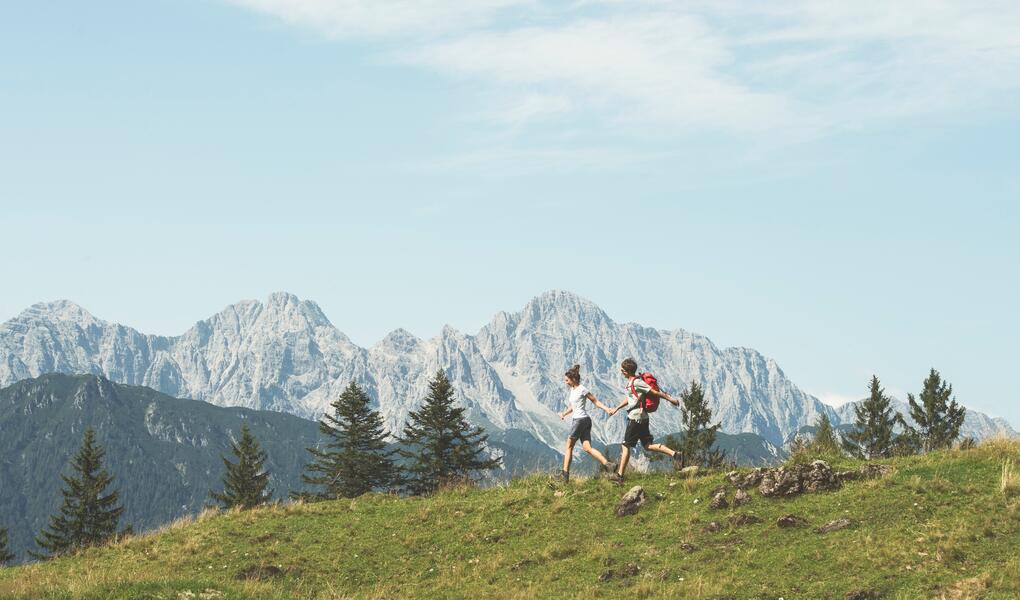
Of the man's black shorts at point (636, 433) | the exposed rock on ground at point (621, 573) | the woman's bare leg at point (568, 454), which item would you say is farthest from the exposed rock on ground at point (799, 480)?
the woman's bare leg at point (568, 454)

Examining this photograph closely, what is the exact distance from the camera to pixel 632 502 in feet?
71.4

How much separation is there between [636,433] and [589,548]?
164 inches

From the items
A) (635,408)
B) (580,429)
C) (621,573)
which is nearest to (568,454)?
(580,429)

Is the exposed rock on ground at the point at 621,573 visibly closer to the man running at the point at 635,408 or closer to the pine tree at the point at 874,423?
the man running at the point at 635,408

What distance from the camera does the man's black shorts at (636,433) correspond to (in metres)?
22.5

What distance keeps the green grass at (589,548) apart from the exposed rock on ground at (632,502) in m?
0.30

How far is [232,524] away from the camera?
24.7 m

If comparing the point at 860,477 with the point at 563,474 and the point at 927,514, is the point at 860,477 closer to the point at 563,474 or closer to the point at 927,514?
the point at 927,514

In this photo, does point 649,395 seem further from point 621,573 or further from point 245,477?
point 245,477

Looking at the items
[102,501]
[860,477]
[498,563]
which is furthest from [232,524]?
[102,501]

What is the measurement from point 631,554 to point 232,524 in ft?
38.4

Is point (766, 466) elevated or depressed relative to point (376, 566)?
elevated

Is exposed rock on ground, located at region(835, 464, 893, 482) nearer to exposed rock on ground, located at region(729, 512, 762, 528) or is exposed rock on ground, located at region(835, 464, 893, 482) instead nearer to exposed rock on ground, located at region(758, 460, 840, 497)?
exposed rock on ground, located at region(758, 460, 840, 497)

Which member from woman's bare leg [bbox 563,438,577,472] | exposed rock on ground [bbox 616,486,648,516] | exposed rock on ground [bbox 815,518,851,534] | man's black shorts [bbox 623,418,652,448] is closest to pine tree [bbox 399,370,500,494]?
woman's bare leg [bbox 563,438,577,472]
